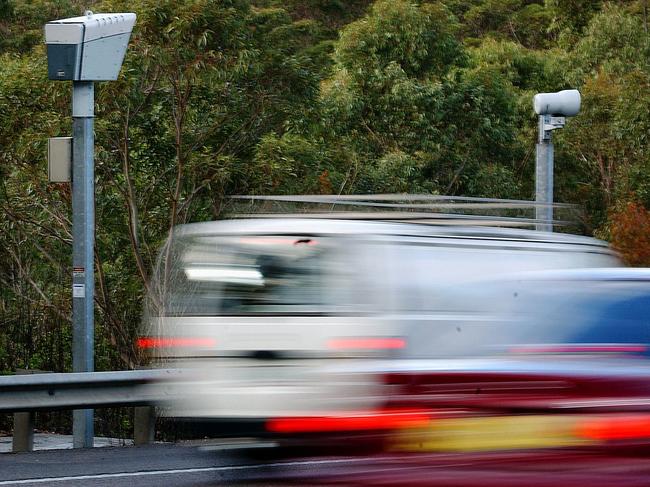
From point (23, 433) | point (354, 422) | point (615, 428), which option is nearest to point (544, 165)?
point (23, 433)

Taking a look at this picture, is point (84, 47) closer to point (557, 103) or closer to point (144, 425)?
point (144, 425)

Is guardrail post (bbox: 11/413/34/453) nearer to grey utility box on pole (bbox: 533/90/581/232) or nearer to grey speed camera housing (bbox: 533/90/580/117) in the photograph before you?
grey utility box on pole (bbox: 533/90/581/232)

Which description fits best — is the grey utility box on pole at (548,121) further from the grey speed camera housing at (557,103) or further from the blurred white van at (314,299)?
the blurred white van at (314,299)

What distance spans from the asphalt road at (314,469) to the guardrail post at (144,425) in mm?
656

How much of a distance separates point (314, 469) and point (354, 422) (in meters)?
1.18

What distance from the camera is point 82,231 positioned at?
1097 cm

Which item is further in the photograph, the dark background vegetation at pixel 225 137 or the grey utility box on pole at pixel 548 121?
the dark background vegetation at pixel 225 137

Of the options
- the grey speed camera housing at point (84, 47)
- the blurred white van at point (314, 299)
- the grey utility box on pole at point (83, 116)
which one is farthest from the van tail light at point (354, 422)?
the grey speed camera housing at point (84, 47)

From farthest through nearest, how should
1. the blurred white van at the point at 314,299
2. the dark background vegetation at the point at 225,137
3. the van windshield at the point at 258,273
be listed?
the dark background vegetation at the point at 225,137 → the van windshield at the point at 258,273 → the blurred white van at the point at 314,299

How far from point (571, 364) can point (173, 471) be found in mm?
3847

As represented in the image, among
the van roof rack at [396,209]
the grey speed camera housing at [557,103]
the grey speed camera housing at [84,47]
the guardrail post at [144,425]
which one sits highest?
the grey speed camera housing at [84,47]

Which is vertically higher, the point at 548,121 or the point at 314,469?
the point at 548,121

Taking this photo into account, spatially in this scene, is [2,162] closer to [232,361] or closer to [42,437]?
[42,437]

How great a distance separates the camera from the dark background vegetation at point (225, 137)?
650 inches
